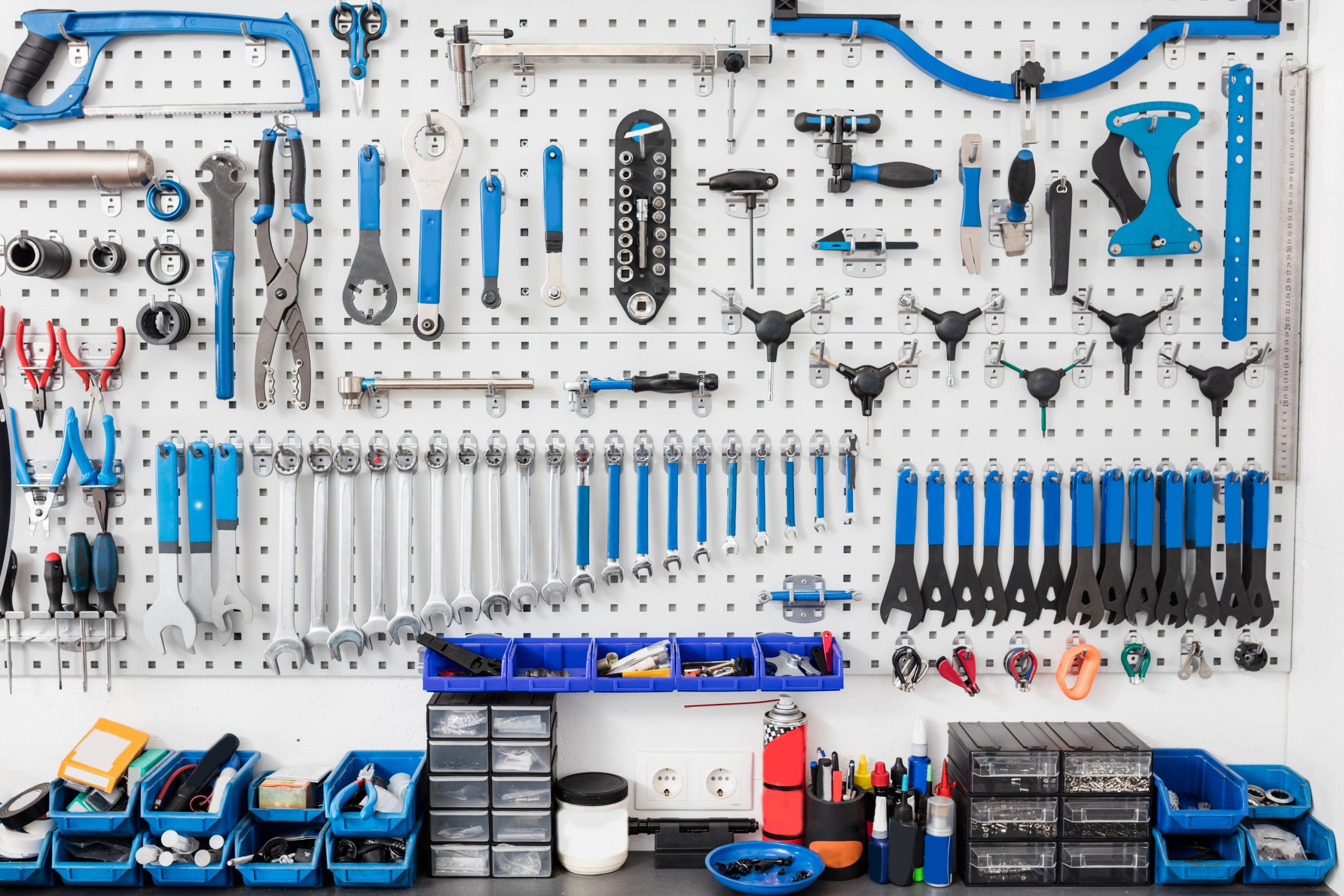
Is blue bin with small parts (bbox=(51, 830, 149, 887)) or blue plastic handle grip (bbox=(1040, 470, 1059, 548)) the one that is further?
blue plastic handle grip (bbox=(1040, 470, 1059, 548))

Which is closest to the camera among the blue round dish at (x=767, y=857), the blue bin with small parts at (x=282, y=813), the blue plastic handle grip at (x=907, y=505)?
the blue round dish at (x=767, y=857)

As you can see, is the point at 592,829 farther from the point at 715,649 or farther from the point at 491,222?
the point at 491,222

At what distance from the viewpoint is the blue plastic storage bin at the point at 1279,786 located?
2.00m

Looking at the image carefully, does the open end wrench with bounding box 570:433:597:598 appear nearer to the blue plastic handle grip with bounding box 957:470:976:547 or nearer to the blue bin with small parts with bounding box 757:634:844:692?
the blue bin with small parts with bounding box 757:634:844:692

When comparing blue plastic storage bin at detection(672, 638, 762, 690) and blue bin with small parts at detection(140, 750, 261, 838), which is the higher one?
blue plastic storage bin at detection(672, 638, 762, 690)

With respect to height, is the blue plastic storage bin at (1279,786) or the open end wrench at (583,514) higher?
the open end wrench at (583,514)

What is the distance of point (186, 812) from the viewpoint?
193cm

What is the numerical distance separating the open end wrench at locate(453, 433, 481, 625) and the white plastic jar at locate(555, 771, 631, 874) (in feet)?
1.42

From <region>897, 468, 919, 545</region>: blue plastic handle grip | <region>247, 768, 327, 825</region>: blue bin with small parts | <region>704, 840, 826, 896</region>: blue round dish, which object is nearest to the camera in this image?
<region>704, 840, 826, 896</region>: blue round dish

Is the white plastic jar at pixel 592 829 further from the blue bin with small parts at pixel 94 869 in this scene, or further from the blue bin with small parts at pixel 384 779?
the blue bin with small parts at pixel 94 869

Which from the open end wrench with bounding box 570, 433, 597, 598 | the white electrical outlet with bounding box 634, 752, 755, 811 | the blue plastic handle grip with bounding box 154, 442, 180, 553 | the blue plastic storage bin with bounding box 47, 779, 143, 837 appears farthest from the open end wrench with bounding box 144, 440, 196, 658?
the white electrical outlet with bounding box 634, 752, 755, 811

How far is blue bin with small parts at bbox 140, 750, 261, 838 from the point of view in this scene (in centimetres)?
190

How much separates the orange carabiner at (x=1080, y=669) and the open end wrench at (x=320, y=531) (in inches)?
60.0

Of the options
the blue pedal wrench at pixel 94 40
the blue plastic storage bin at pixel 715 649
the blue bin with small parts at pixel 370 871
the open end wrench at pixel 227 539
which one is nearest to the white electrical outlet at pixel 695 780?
the blue plastic storage bin at pixel 715 649
